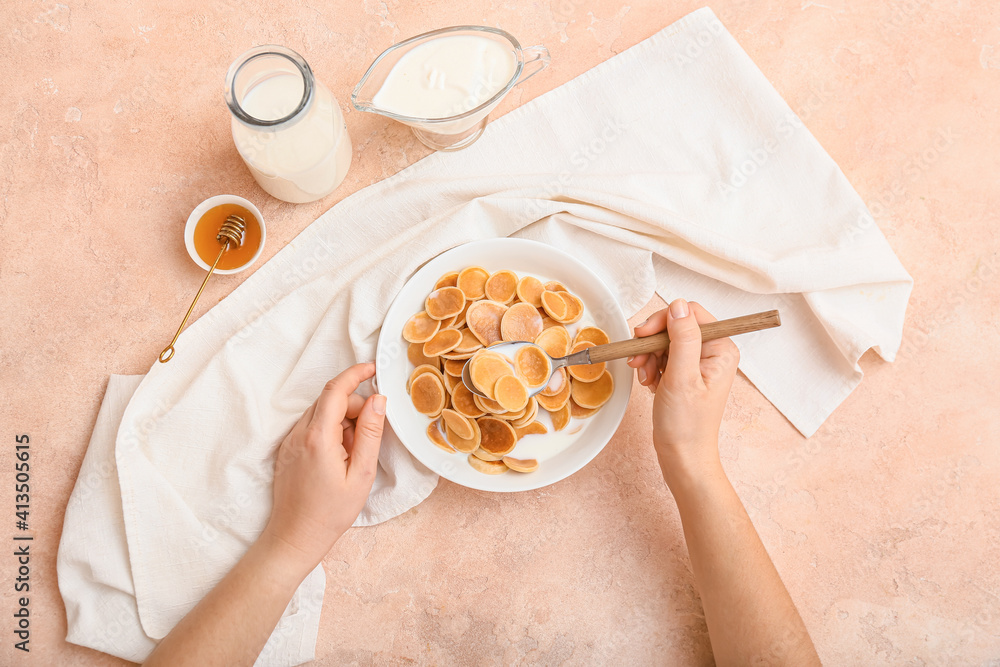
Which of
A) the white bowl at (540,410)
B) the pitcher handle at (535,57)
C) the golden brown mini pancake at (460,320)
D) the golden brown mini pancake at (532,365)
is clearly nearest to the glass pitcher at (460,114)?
the pitcher handle at (535,57)

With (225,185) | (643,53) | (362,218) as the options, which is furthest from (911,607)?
(225,185)

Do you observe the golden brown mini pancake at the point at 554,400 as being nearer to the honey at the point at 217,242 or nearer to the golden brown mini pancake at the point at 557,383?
the golden brown mini pancake at the point at 557,383

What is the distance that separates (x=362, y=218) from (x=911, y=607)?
53.0 inches

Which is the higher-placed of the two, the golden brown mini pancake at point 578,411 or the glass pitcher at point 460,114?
the glass pitcher at point 460,114

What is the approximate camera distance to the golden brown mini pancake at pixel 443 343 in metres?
1.12

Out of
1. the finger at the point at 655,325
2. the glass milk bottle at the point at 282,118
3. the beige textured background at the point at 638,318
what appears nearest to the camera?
the glass milk bottle at the point at 282,118

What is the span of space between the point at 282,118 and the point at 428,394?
53cm

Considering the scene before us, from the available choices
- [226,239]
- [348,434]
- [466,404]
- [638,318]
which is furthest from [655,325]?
[226,239]

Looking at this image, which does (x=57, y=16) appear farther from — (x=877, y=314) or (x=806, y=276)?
(x=877, y=314)

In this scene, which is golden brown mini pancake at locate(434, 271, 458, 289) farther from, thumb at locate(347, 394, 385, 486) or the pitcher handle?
the pitcher handle

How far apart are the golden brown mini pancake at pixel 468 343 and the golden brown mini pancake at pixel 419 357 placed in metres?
0.05

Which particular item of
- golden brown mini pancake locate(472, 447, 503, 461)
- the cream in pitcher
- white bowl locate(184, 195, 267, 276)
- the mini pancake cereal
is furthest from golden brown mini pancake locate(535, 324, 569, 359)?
white bowl locate(184, 195, 267, 276)

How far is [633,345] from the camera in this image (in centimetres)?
106

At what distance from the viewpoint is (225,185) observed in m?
1.25
